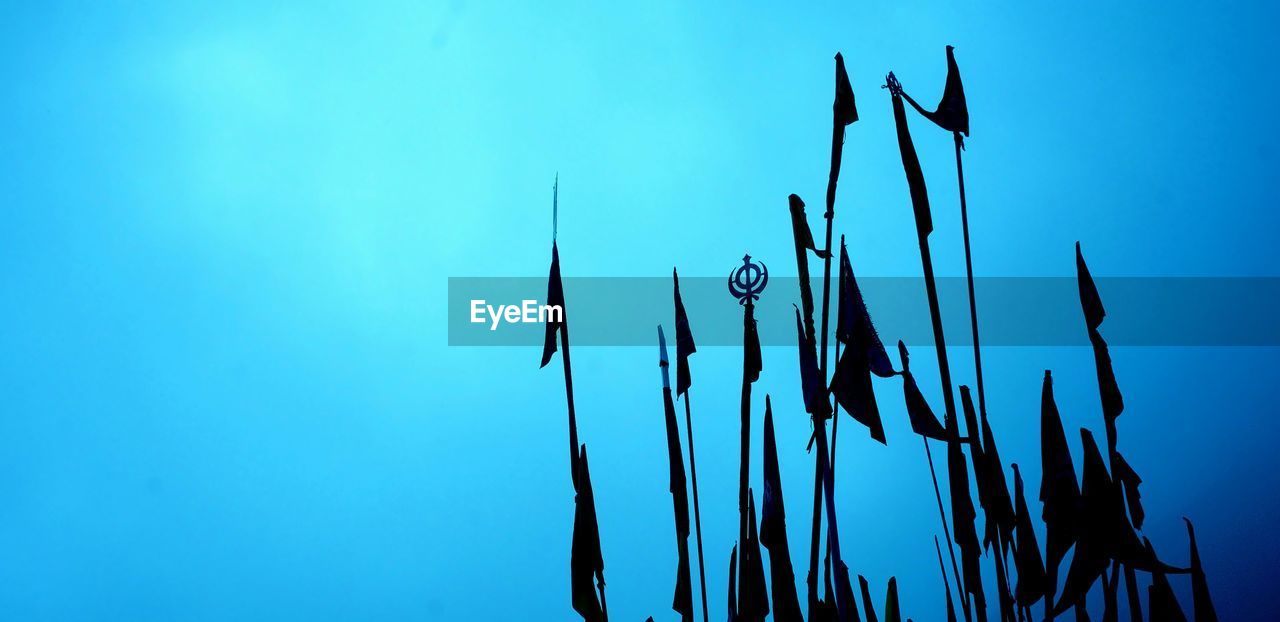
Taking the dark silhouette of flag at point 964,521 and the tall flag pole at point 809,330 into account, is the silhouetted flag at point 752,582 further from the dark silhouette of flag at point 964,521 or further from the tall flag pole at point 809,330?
the dark silhouette of flag at point 964,521

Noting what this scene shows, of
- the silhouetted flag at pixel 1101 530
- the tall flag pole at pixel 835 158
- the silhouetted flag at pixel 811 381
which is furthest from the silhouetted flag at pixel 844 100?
the silhouetted flag at pixel 1101 530

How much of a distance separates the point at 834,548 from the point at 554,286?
807 millimetres

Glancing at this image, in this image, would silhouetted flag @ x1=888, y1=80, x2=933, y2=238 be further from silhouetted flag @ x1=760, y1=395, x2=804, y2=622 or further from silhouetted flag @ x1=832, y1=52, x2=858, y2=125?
silhouetted flag @ x1=760, y1=395, x2=804, y2=622

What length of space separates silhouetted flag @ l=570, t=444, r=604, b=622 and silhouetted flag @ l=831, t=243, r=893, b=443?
1.76 ft

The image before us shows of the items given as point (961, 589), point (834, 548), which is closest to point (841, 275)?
point (834, 548)

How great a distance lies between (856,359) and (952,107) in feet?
2.08

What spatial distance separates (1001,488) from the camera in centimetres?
181

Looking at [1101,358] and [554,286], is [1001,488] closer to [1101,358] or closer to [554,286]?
[1101,358]

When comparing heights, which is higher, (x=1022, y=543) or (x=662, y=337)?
(x=662, y=337)

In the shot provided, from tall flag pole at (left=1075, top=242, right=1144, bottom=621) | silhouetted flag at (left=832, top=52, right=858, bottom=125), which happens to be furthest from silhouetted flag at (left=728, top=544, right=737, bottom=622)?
silhouetted flag at (left=832, top=52, right=858, bottom=125)

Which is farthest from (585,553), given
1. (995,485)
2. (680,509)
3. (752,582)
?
(995,485)

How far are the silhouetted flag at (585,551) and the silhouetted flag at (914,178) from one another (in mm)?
802

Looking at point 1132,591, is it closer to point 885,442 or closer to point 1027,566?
point 1027,566

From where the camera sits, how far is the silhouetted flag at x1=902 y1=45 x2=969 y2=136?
179 cm
